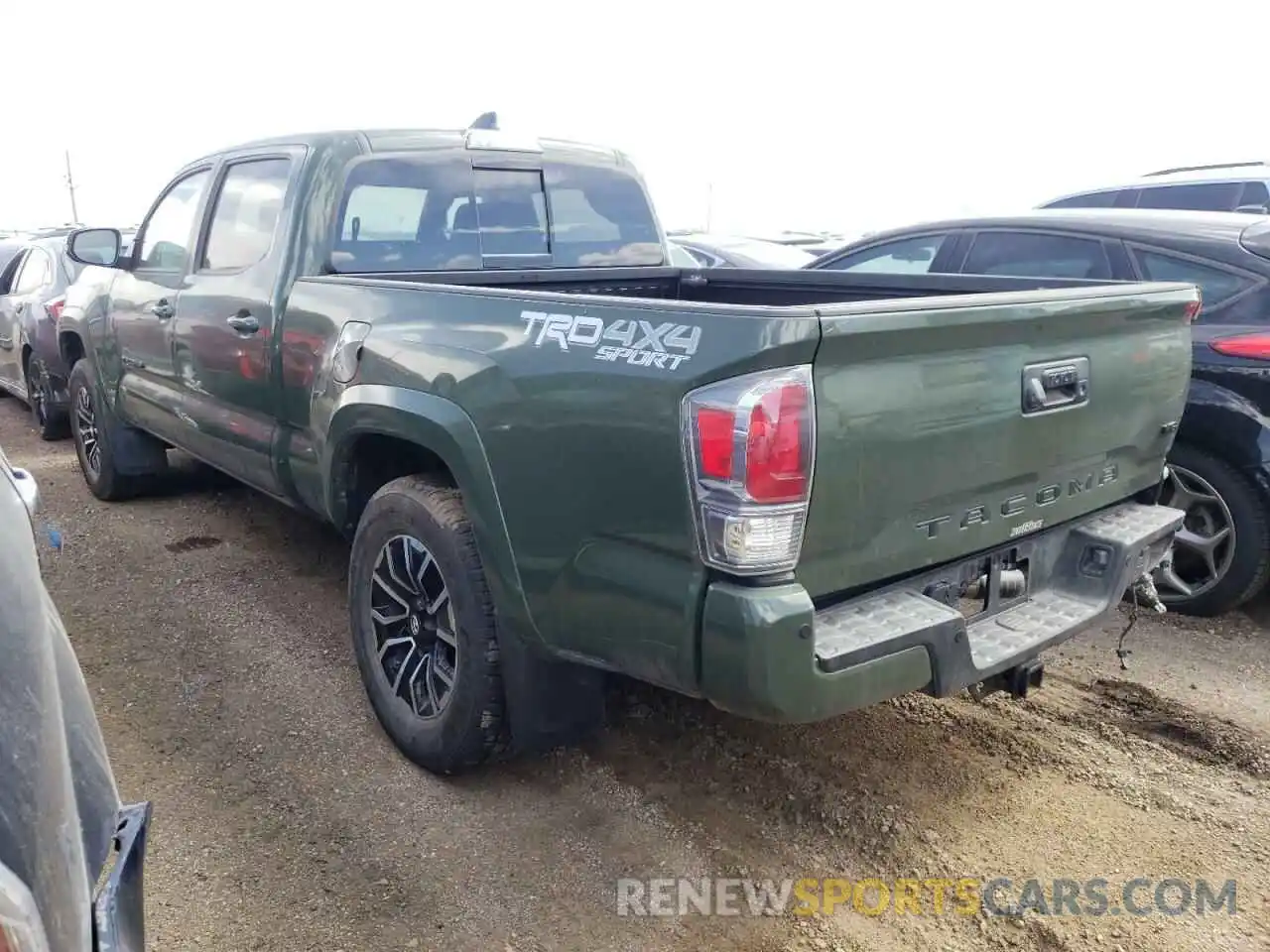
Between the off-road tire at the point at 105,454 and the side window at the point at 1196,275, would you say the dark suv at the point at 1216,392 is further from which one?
the off-road tire at the point at 105,454

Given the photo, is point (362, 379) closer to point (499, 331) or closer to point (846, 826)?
point (499, 331)

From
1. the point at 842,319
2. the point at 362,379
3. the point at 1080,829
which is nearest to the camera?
the point at 842,319

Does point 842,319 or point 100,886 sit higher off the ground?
point 842,319

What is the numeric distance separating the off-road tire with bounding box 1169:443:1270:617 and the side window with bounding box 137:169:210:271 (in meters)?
4.55

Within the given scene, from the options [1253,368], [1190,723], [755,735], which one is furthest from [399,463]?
[1253,368]

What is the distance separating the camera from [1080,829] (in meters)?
3.02

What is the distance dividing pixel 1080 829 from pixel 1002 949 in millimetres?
624

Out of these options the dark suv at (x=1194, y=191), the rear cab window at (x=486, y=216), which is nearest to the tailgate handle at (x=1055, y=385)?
the rear cab window at (x=486, y=216)

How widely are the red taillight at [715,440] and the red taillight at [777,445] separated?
4cm

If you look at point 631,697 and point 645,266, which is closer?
point 631,697

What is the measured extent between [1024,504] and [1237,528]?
7.09 feet

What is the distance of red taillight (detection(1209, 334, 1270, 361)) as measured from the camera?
14.0ft

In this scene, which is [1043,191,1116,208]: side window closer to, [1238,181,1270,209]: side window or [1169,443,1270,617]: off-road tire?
[1238,181,1270,209]: side window

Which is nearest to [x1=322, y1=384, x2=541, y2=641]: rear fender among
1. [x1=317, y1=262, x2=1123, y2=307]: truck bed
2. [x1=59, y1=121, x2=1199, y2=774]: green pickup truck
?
[x1=59, y1=121, x2=1199, y2=774]: green pickup truck
